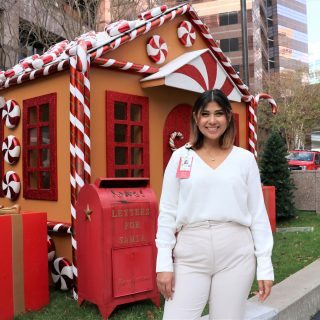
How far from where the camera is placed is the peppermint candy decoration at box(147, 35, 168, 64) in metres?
6.46

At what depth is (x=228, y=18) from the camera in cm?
5938

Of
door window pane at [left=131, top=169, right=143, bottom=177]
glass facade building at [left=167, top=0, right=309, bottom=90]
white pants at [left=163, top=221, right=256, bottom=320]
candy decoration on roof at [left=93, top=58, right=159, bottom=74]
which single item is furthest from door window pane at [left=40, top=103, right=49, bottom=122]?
glass facade building at [left=167, top=0, right=309, bottom=90]

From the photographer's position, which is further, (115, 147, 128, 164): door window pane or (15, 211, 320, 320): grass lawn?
(115, 147, 128, 164): door window pane

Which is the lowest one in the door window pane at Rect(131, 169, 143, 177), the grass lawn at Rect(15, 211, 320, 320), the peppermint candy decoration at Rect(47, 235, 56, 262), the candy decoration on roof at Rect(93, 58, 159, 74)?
the grass lawn at Rect(15, 211, 320, 320)

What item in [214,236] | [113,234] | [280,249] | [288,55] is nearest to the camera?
[214,236]

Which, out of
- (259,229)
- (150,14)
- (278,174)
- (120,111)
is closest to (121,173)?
(120,111)

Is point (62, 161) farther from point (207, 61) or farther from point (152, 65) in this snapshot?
point (207, 61)

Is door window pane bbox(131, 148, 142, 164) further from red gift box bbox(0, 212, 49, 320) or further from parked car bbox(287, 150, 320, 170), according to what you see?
parked car bbox(287, 150, 320, 170)

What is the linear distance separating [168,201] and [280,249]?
17.6 feet

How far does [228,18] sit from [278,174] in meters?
52.7

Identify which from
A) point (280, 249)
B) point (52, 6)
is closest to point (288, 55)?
point (52, 6)

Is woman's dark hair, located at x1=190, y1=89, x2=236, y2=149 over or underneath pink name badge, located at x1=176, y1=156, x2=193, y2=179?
over

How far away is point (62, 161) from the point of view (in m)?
5.64

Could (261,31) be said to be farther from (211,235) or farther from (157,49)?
(211,235)
